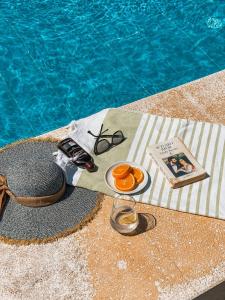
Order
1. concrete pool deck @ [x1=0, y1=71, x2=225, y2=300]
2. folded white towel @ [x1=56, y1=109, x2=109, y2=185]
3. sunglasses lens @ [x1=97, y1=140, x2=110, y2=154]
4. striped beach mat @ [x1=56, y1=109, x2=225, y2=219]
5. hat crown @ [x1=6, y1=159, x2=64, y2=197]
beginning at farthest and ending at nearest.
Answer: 1. sunglasses lens @ [x1=97, y1=140, x2=110, y2=154]
2. folded white towel @ [x1=56, y1=109, x2=109, y2=185]
3. striped beach mat @ [x1=56, y1=109, x2=225, y2=219]
4. hat crown @ [x1=6, y1=159, x2=64, y2=197]
5. concrete pool deck @ [x1=0, y1=71, x2=225, y2=300]

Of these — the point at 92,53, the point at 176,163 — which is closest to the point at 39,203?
the point at 176,163

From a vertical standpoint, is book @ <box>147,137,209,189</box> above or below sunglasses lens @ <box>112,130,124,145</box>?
above

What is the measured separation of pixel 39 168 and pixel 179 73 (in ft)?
10.9

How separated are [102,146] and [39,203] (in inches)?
29.9

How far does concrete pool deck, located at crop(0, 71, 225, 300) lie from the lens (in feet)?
10.4

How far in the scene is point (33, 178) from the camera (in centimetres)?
339

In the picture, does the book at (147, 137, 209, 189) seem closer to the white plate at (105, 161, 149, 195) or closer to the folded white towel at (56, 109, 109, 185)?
the white plate at (105, 161, 149, 195)

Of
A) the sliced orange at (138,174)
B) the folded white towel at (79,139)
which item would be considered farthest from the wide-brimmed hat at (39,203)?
the sliced orange at (138,174)

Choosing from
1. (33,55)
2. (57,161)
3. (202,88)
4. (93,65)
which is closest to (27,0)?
(33,55)

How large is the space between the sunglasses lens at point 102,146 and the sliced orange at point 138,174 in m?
0.36

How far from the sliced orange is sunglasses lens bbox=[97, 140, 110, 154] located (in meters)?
0.36

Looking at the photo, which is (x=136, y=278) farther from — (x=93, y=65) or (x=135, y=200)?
(x=93, y=65)

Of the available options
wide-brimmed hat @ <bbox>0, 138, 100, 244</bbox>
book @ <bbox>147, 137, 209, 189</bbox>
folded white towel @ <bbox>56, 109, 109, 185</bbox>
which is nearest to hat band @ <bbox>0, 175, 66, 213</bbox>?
wide-brimmed hat @ <bbox>0, 138, 100, 244</bbox>

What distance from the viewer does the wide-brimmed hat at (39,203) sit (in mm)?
3414
